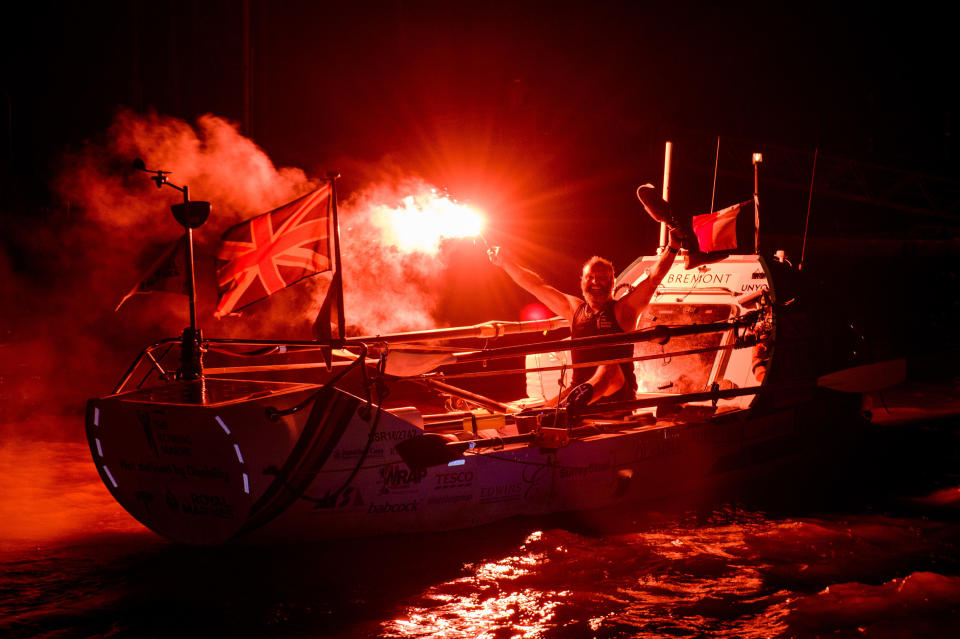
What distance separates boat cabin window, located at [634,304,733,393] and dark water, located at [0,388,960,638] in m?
2.44

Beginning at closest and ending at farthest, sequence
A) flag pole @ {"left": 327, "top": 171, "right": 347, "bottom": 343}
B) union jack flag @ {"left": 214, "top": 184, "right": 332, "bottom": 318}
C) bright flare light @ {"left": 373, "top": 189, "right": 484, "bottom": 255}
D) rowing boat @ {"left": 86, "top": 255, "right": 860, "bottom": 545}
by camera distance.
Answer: rowing boat @ {"left": 86, "top": 255, "right": 860, "bottom": 545}, flag pole @ {"left": 327, "top": 171, "right": 347, "bottom": 343}, union jack flag @ {"left": 214, "top": 184, "right": 332, "bottom": 318}, bright flare light @ {"left": 373, "top": 189, "right": 484, "bottom": 255}

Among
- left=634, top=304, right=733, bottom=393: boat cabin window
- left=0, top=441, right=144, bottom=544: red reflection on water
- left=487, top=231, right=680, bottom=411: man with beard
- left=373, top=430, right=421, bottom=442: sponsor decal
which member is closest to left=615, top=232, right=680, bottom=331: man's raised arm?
left=487, top=231, right=680, bottom=411: man with beard

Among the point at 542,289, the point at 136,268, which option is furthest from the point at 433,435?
the point at 136,268

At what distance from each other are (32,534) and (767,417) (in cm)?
784

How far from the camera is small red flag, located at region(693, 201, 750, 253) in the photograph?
34.1 feet

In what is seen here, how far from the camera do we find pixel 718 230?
34.9ft

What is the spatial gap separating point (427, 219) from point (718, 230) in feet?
12.6

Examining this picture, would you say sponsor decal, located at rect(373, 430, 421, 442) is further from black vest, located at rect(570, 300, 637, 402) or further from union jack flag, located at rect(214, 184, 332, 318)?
black vest, located at rect(570, 300, 637, 402)

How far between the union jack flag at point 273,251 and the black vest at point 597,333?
313 cm

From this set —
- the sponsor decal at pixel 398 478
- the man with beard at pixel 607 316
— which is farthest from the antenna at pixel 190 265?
the man with beard at pixel 607 316

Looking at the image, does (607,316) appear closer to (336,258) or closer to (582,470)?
(582,470)

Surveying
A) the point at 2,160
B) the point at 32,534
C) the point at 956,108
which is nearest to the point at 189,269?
the point at 32,534

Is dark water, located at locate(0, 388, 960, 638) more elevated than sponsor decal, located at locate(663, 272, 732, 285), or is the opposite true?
sponsor decal, located at locate(663, 272, 732, 285)

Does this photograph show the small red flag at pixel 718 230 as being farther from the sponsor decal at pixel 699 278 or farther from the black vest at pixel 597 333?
the black vest at pixel 597 333
